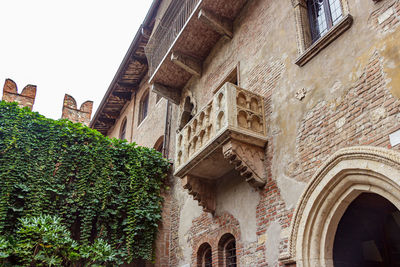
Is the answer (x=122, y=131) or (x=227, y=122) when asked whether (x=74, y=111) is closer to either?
(x=122, y=131)

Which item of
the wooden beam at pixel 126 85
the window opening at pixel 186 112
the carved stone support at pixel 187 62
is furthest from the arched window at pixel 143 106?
the carved stone support at pixel 187 62

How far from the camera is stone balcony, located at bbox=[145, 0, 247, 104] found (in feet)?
30.1

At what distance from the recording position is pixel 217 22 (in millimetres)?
9195

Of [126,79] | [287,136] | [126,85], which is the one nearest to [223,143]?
[287,136]

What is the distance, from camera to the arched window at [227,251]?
7577 millimetres

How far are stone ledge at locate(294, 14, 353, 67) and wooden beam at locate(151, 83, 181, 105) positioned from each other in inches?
209

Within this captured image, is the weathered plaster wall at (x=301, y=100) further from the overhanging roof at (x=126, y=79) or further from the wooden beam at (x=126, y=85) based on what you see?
the wooden beam at (x=126, y=85)

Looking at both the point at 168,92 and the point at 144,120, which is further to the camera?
the point at 144,120

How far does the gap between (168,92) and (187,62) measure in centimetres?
137

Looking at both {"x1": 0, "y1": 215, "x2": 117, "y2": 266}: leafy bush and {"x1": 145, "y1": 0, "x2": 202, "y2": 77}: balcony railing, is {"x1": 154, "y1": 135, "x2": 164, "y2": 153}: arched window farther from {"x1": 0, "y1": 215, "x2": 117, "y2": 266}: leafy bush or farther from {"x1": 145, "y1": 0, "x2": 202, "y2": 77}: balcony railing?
{"x1": 0, "y1": 215, "x2": 117, "y2": 266}: leafy bush

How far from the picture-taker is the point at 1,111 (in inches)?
363

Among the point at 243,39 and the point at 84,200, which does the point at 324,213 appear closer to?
the point at 243,39

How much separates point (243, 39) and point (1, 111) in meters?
6.16

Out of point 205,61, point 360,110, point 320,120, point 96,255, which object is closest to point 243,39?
point 205,61
